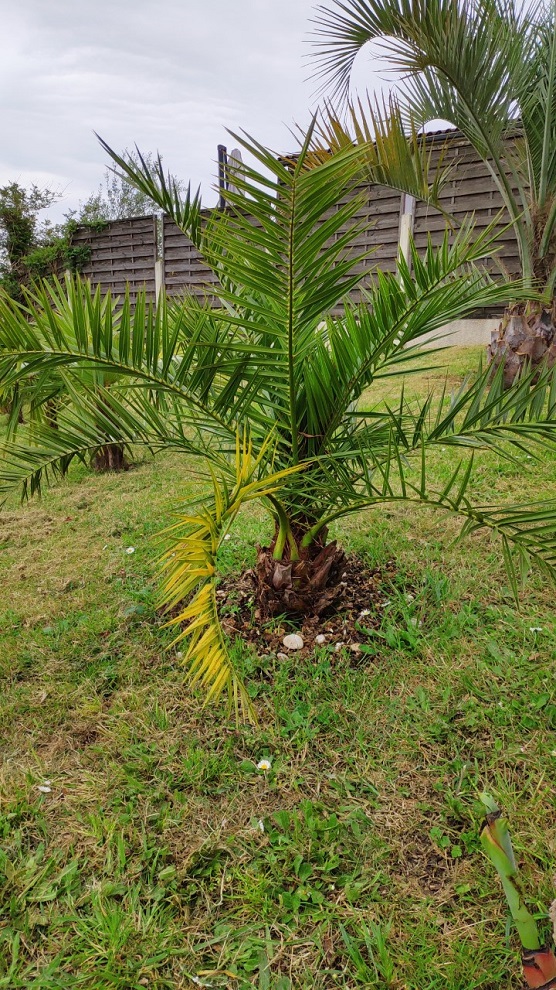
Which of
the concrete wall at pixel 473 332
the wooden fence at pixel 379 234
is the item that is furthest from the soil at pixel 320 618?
the concrete wall at pixel 473 332

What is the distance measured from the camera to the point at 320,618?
79.0 inches

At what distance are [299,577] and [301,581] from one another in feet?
0.07

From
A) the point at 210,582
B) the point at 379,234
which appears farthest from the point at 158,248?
the point at 210,582

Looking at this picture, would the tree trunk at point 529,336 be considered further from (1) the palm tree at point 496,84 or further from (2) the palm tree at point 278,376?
(2) the palm tree at point 278,376

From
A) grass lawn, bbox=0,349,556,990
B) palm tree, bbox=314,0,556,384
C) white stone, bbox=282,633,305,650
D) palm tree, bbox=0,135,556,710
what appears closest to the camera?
grass lawn, bbox=0,349,556,990

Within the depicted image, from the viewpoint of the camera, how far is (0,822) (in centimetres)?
138

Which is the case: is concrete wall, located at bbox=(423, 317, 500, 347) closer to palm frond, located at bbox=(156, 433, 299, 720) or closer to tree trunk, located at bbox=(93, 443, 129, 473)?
tree trunk, located at bbox=(93, 443, 129, 473)

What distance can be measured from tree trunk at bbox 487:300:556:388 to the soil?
2.87 m

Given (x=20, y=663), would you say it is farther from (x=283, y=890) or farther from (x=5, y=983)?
(x=283, y=890)

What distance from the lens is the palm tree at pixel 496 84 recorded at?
2994 millimetres

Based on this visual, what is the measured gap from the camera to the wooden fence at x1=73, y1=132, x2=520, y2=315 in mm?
6676

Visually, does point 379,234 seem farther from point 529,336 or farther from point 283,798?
point 283,798

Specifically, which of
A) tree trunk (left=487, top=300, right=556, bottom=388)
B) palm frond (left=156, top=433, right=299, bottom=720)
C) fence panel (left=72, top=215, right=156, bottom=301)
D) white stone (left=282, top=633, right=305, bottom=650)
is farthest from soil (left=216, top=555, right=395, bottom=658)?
fence panel (left=72, top=215, right=156, bottom=301)

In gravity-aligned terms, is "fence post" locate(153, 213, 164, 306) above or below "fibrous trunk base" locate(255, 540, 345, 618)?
above
